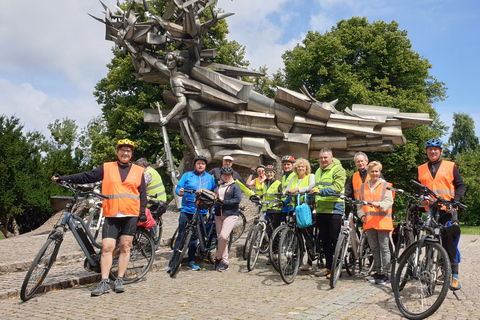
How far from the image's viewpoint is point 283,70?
27781 mm

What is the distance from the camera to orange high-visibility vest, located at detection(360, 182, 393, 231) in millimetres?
5324

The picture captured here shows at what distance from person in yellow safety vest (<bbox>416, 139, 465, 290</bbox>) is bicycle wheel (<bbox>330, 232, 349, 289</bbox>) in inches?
42.6

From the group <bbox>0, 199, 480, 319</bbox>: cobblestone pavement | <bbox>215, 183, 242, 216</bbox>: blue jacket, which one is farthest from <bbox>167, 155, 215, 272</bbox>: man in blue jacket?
<bbox>0, 199, 480, 319</bbox>: cobblestone pavement

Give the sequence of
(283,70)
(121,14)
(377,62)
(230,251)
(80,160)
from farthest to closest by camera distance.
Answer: (283,70), (377,62), (80,160), (121,14), (230,251)

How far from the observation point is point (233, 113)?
577 inches

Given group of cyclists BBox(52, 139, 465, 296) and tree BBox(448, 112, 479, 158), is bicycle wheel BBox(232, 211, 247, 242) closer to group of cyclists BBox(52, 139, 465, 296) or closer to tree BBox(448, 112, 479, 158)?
group of cyclists BBox(52, 139, 465, 296)

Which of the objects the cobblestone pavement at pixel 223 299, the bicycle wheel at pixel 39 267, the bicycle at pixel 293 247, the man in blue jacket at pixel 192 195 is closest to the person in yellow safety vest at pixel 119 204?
the cobblestone pavement at pixel 223 299

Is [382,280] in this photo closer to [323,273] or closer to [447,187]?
[323,273]

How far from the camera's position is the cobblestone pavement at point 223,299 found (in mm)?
3840

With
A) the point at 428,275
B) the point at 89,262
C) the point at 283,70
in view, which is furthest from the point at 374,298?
the point at 283,70

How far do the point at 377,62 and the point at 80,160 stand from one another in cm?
1727

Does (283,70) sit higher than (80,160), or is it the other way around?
(283,70)

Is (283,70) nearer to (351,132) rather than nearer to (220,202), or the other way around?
(351,132)

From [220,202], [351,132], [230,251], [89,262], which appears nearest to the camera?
[89,262]
